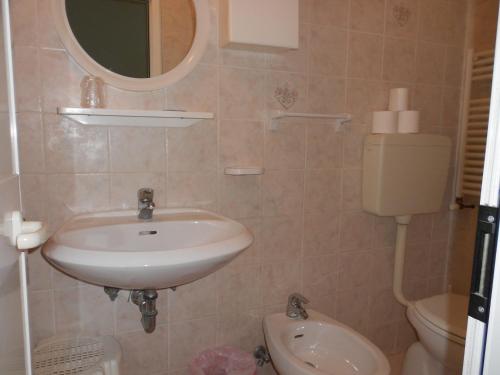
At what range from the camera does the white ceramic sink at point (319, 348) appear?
4.05ft

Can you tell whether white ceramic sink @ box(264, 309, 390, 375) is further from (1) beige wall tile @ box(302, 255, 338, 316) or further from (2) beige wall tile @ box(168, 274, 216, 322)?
(2) beige wall tile @ box(168, 274, 216, 322)

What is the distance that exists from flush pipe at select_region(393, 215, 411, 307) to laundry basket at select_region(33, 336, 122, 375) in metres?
1.32

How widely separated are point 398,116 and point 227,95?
800mm

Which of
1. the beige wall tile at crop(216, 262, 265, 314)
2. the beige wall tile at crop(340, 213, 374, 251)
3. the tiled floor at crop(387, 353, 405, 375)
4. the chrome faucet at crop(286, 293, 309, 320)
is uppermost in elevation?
the beige wall tile at crop(340, 213, 374, 251)

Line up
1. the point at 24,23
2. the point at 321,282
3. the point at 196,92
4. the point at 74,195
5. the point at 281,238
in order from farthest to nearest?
1. the point at 321,282
2. the point at 281,238
3. the point at 196,92
4. the point at 74,195
5. the point at 24,23

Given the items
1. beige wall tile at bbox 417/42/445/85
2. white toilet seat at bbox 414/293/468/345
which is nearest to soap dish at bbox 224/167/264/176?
white toilet seat at bbox 414/293/468/345

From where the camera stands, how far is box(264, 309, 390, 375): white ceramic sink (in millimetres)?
1233

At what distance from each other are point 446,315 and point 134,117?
1.43 metres

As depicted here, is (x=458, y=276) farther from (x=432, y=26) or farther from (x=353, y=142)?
(x=432, y=26)

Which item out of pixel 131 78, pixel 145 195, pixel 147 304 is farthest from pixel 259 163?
pixel 147 304

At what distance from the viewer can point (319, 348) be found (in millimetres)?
1452

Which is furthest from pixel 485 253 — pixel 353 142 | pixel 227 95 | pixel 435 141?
pixel 435 141

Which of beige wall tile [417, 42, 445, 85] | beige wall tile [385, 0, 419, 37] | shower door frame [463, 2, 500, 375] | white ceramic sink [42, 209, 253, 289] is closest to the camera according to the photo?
shower door frame [463, 2, 500, 375]

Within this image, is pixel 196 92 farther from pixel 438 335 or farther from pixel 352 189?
pixel 438 335
